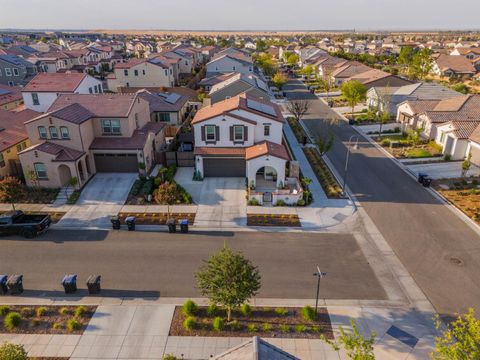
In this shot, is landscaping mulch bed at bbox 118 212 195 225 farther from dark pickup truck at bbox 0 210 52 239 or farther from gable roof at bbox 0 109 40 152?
gable roof at bbox 0 109 40 152

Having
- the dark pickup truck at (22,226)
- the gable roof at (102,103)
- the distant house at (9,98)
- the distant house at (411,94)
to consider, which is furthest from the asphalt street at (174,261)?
the distant house at (411,94)

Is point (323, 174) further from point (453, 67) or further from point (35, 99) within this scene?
point (453, 67)

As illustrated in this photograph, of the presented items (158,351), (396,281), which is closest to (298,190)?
(396,281)

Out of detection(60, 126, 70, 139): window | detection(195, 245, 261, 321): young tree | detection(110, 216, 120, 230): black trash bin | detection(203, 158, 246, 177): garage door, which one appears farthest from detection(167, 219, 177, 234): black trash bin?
detection(60, 126, 70, 139): window

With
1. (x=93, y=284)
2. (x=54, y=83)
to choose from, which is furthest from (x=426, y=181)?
(x=54, y=83)

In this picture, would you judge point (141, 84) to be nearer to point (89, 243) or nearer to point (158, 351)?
point (89, 243)

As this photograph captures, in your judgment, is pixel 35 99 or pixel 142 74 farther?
pixel 142 74
